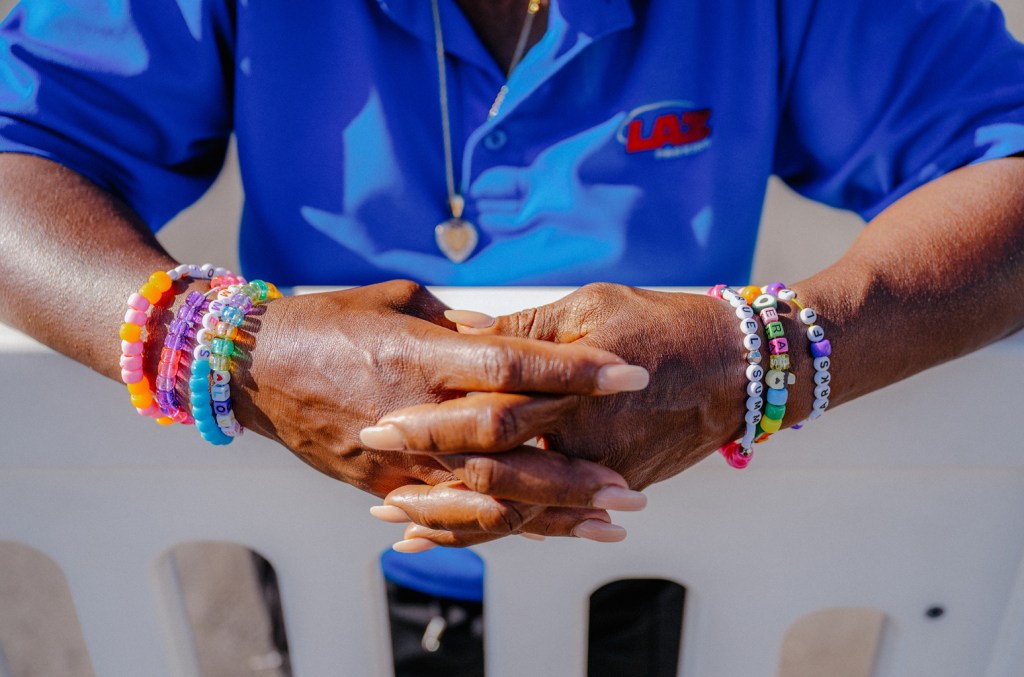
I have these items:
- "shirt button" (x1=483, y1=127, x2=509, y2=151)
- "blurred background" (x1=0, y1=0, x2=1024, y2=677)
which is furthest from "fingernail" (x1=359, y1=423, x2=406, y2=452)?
"blurred background" (x1=0, y1=0, x2=1024, y2=677)

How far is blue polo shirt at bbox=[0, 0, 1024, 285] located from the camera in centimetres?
97

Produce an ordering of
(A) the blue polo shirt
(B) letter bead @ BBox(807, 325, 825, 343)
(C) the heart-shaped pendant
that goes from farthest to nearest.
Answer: (C) the heart-shaped pendant → (A) the blue polo shirt → (B) letter bead @ BBox(807, 325, 825, 343)

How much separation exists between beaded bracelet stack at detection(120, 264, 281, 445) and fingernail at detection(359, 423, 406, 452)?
0.15 m

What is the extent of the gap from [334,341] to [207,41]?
1.70ft

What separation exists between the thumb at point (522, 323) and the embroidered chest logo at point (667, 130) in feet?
1.28

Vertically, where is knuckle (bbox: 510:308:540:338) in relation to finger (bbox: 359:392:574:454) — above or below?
above

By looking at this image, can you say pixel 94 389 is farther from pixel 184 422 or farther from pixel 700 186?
pixel 700 186

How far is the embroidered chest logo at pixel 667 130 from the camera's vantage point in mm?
1028

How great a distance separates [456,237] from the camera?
1080 mm

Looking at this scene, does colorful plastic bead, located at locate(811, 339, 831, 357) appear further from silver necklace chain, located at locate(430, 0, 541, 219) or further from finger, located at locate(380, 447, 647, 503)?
silver necklace chain, located at locate(430, 0, 541, 219)

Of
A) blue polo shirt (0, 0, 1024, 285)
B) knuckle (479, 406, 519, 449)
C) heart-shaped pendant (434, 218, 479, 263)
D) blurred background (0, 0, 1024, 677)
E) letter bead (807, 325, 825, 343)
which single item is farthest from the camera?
blurred background (0, 0, 1024, 677)

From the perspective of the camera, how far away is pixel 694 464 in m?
0.75

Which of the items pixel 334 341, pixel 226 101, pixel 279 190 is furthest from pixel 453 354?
pixel 226 101

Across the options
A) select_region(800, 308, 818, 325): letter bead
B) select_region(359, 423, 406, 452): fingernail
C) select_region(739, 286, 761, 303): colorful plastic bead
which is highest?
select_region(739, 286, 761, 303): colorful plastic bead
